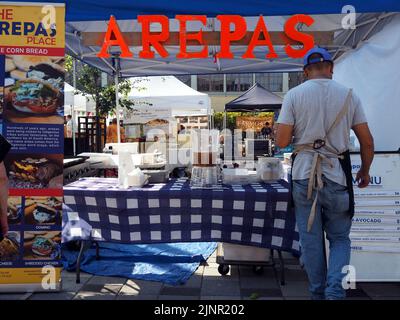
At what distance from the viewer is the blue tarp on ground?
4.15 m

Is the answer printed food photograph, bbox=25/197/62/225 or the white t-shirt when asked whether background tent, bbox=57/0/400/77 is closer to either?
the white t-shirt

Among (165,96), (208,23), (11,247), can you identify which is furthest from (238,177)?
(165,96)

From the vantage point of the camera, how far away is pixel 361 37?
464cm

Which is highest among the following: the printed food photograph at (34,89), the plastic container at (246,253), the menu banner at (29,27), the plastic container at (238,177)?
the menu banner at (29,27)

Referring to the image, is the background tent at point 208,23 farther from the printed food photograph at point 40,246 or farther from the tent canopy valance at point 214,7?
the printed food photograph at point 40,246

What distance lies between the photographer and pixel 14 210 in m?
3.55

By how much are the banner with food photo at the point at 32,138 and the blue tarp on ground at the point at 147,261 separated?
29.5 inches

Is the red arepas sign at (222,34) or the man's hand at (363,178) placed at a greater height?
the red arepas sign at (222,34)

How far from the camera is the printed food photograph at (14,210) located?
3539 millimetres

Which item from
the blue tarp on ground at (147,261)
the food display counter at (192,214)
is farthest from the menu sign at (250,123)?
the food display counter at (192,214)

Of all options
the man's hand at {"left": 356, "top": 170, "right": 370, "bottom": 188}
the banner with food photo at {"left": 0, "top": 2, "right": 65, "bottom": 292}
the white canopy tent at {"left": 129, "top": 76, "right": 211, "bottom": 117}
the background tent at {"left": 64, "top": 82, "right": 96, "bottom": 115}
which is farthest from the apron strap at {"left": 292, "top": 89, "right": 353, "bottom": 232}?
the background tent at {"left": 64, "top": 82, "right": 96, "bottom": 115}

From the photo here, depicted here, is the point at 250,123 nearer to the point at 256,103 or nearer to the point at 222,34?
the point at 256,103
